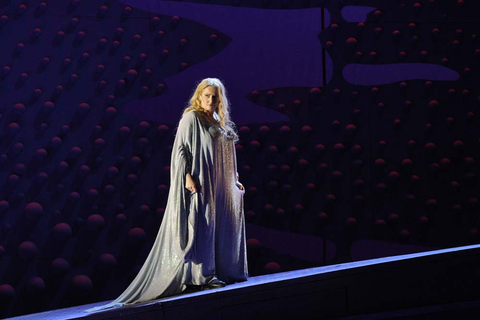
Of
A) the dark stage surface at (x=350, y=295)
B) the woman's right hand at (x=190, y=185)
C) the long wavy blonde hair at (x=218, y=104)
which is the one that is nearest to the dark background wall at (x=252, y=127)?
the dark stage surface at (x=350, y=295)

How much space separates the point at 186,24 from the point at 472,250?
3049 mm

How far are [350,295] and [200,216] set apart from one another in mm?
999

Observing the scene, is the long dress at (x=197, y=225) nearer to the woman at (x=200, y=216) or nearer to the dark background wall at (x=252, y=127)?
the woman at (x=200, y=216)

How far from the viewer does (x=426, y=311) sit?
3426 mm

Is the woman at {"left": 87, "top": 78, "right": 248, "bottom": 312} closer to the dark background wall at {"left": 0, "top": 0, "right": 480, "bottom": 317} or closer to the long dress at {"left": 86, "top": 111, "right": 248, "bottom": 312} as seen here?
the long dress at {"left": 86, "top": 111, "right": 248, "bottom": 312}

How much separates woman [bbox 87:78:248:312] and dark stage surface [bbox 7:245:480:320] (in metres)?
0.16

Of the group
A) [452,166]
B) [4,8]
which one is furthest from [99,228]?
[452,166]

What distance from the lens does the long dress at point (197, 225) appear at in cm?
324

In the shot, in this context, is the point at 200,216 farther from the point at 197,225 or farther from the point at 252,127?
the point at 252,127

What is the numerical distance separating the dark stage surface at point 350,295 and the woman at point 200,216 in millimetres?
158

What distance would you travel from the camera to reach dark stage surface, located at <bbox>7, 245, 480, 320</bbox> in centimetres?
309

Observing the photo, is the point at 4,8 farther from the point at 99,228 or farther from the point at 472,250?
the point at 472,250

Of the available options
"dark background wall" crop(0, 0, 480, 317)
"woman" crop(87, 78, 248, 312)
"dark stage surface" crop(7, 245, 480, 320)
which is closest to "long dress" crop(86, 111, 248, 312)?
"woman" crop(87, 78, 248, 312)

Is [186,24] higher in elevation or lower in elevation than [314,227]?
higher
